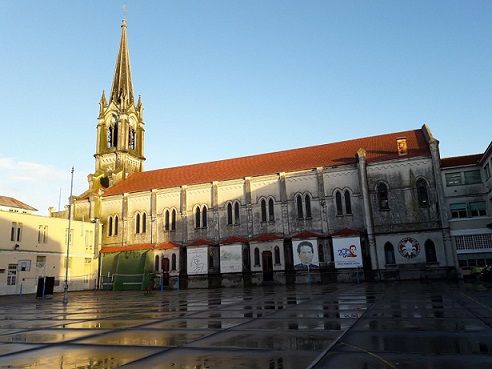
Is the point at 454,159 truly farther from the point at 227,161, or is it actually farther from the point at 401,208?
the point at 227,161

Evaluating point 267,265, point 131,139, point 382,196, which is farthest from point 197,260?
point 131,139

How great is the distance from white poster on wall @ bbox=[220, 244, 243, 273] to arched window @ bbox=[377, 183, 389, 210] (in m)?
15.9

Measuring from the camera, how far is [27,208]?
82688 mm

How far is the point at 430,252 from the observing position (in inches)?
1452

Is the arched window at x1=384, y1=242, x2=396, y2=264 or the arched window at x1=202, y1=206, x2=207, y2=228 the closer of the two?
the arched window at x1=384, y1=242, x2=396, y2=264

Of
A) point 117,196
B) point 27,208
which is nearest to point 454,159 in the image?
point 117,196

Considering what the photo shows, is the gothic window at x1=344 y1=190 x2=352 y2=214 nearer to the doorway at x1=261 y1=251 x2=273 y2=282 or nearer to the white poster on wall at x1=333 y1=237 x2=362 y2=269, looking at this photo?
the white poster on wall at x1=333 y1=237 x2=362 y2=269

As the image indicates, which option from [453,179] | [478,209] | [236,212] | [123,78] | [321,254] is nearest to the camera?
[478,209]

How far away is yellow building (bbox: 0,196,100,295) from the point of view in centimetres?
4050

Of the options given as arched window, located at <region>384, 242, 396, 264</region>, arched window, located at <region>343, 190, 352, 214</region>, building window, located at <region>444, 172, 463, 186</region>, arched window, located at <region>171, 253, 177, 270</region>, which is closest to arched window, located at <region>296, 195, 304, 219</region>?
arched window, located at <region>343, 190, 352, 214</region>

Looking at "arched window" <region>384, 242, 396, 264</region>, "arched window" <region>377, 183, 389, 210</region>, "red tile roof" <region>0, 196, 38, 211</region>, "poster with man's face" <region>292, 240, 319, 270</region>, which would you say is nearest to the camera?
"arched window" <region>384, 242, 396, 264</region>

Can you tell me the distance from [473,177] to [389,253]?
11.4 meters

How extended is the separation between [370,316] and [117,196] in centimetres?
4611

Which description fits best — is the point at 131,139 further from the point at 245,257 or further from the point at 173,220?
the point at 245,257
